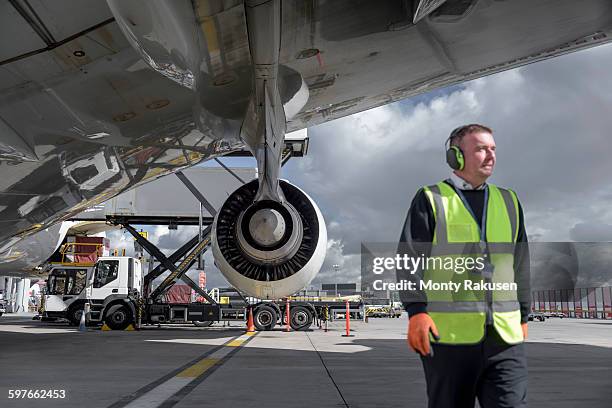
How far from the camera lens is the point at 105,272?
2034 cm

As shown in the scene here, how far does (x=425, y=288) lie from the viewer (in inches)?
93.4

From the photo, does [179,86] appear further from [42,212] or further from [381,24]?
[42,212]

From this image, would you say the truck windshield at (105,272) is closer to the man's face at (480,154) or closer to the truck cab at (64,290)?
the truck cab at (64,290)

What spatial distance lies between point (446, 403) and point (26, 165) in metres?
6.66

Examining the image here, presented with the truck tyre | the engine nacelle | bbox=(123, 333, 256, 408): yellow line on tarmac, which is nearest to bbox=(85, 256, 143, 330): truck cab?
the truck tyre

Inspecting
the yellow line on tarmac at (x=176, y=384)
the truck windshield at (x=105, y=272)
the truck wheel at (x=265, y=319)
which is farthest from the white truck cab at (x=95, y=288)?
the yellow line on tarmac at (x=176, y=384)

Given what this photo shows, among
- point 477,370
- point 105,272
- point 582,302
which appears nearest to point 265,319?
point 105,272

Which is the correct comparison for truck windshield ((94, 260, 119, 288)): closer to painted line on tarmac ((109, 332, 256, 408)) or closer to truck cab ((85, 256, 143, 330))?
truck cab ((85, 256, 143, 330))

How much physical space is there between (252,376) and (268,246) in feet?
6.53

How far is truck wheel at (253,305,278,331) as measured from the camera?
62.1 ft

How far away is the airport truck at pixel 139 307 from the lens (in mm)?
18922

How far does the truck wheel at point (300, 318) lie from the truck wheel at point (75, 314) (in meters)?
8.21

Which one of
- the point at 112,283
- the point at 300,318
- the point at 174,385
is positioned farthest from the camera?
the point at 112,283

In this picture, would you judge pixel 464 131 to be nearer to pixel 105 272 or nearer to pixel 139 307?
pixel 139 307
